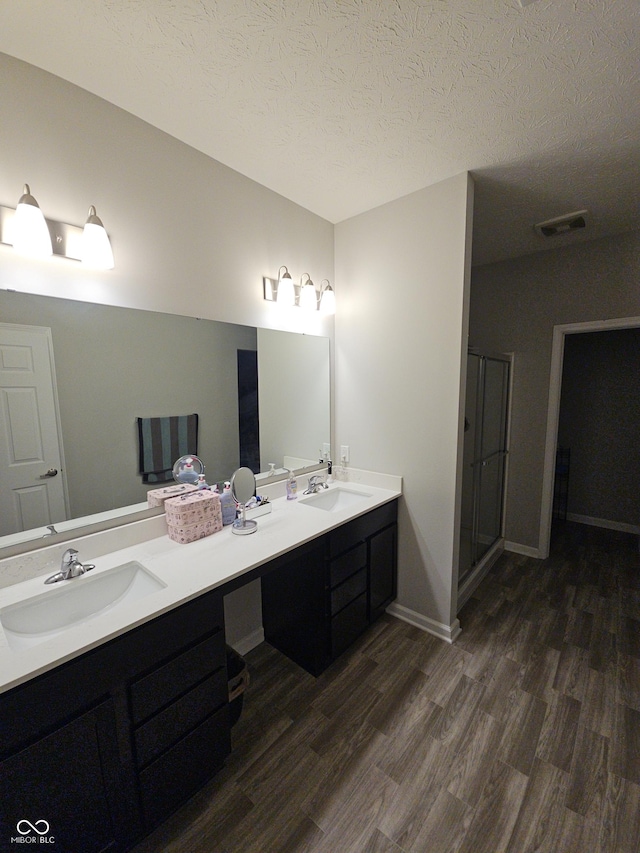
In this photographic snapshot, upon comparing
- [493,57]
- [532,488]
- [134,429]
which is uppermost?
[493,57]

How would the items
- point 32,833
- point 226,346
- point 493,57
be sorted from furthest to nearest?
point 226,346
point 493,57
point 32,833

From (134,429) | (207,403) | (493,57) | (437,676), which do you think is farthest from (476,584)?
(493,57)

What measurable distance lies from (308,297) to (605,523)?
3.89m

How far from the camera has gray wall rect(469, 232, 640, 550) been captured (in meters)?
2.63

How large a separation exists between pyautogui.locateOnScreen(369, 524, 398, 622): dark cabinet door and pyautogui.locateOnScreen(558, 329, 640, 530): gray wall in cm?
280

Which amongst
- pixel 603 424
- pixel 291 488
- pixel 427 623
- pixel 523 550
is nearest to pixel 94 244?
pixel 291 488

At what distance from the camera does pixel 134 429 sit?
1.50 meters

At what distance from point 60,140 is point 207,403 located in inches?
44.9

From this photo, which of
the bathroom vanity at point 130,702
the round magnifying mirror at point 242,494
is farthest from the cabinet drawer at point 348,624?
the round magnifying mirror at point 242,494

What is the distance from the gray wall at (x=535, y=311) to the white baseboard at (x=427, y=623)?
150 centimetres

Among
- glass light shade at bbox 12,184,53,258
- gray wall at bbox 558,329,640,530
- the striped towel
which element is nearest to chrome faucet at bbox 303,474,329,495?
the striped towel

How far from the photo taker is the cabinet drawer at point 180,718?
1.04m

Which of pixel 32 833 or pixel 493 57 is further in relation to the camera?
pixel 493 57

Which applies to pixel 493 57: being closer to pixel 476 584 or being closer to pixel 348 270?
pixel 348 270
